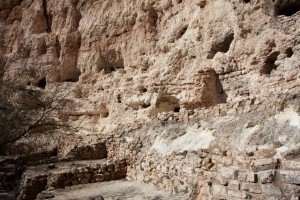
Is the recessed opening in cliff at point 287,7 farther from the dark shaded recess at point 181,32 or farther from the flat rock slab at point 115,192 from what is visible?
the flat rock slab at point 115,192

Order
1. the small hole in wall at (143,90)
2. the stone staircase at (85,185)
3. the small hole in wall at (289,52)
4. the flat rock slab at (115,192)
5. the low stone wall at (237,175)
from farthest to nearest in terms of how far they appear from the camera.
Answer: the small hole in wall at (143,90)
the small hole in wall at (289,52)
the stone staircase at (85,185)
the flat rock slab at (115,192)
the low stone wall at (237,175)

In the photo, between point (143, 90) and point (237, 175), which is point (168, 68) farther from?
point (237, 175)

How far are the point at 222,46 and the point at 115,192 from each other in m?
8.88

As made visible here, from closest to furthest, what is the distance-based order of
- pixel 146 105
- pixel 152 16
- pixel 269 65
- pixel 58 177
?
pixel 58 177
pixel 269 65
pixel 146 105
pixel 152 16

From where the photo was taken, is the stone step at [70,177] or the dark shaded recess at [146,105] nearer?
the stone step at [70,177]

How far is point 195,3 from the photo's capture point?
1474 cm

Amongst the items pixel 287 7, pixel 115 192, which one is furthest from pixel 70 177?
pixel 287 7

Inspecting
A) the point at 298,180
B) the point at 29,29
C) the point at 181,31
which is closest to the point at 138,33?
the point at 181,31

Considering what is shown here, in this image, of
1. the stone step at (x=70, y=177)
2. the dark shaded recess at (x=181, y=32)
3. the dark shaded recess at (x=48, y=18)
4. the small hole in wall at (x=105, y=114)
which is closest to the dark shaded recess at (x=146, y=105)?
the dark shaded recess at (x=181, y=32)

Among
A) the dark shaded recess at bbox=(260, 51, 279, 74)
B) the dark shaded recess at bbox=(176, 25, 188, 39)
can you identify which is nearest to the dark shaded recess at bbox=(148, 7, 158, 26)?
the dark shaded recess at bbox=(176, 25, 188, 39)

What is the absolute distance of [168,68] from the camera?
15.0m

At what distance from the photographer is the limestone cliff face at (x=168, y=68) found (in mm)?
6102

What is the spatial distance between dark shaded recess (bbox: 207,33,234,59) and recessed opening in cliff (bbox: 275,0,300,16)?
2.05 m

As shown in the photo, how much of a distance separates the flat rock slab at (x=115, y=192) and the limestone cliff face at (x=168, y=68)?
0.23m
